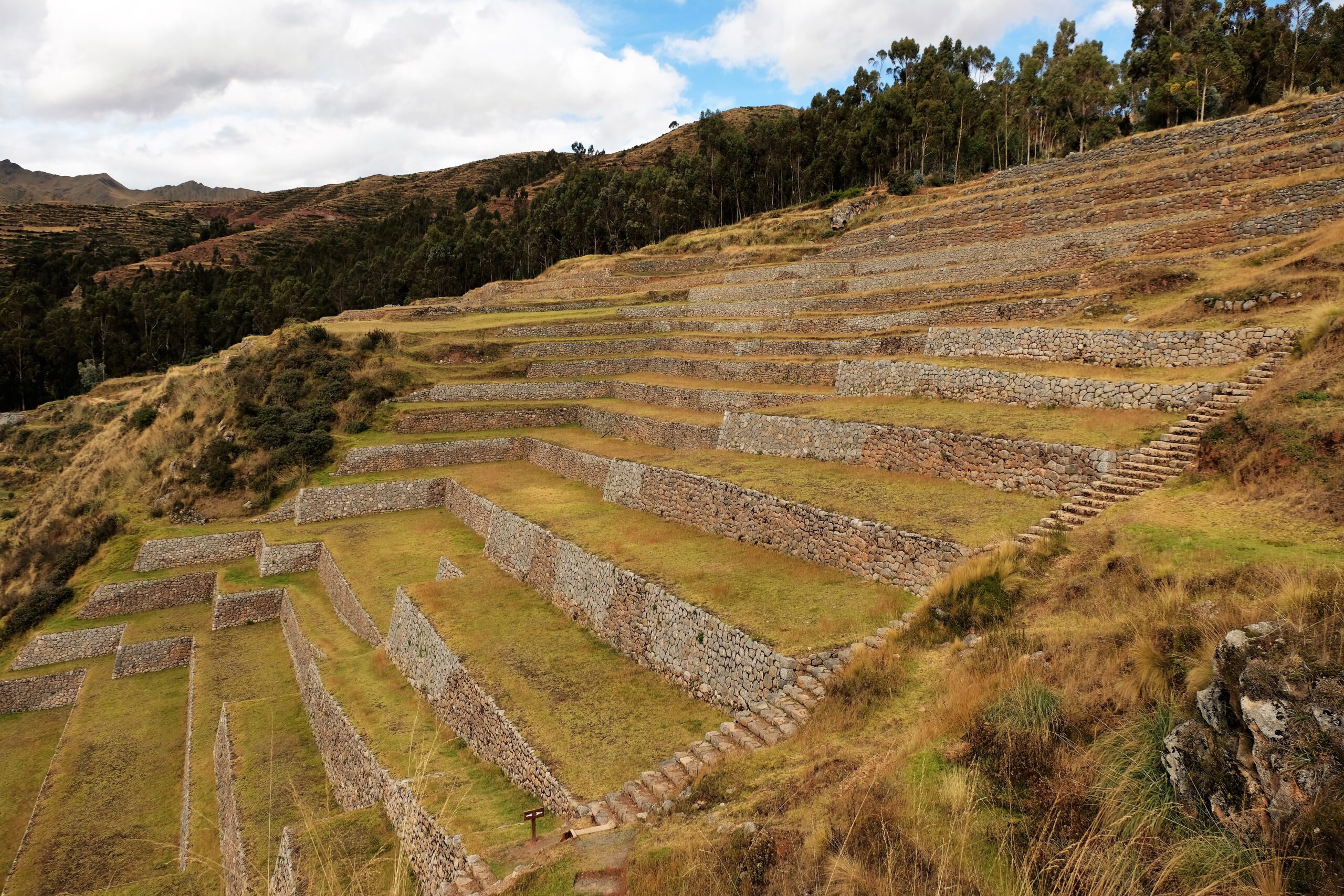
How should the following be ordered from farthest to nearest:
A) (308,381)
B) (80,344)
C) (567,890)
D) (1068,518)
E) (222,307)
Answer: (222,307) < (80,344) < (308,381) < (1068,518) < (567,890)

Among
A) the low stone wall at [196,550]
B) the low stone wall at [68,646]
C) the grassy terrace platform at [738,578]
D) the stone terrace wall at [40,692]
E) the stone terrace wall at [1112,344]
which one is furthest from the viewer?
the low stone wall at [196,550]

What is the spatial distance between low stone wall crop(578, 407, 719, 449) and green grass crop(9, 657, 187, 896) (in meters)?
15.1

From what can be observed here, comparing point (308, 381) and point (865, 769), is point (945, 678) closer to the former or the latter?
point (865, 769)

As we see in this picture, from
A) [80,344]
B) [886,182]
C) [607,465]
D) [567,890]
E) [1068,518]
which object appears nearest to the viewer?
[567,890]

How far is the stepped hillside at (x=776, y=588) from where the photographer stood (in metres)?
4.96

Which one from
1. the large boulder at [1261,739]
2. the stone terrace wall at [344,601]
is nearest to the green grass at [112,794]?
the stone terrace wall at [344,601]

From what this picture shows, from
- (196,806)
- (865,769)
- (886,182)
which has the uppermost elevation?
(886,182)

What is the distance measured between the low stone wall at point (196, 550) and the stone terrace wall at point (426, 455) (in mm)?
4048

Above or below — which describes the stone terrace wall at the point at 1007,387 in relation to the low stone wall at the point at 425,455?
above

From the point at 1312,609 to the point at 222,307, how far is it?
80.6 meters

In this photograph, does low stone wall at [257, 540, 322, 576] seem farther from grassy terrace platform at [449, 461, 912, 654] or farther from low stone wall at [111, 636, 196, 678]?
grassy terrace platform at [449, 461, 912, 654]

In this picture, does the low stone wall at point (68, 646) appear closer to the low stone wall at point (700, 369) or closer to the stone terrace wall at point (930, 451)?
the low stone wall at point (700, 369)

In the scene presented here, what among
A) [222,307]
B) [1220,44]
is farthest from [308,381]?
[1220,44]

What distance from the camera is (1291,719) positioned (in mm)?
3963
